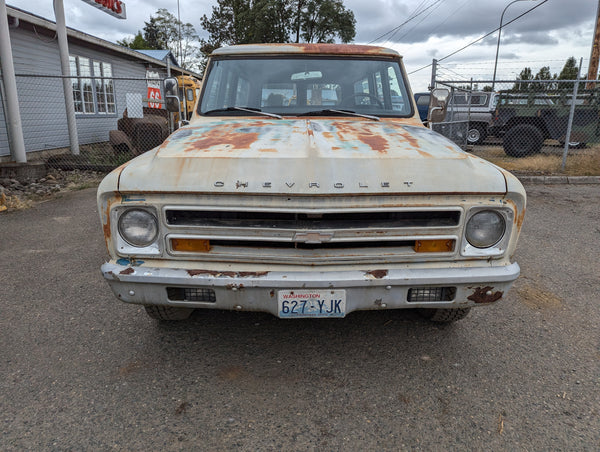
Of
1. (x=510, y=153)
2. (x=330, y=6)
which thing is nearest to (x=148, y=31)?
(x=330, y=6)

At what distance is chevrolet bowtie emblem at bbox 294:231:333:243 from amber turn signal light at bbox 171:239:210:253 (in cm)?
48

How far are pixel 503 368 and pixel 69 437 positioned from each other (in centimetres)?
234

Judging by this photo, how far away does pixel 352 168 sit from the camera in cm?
221

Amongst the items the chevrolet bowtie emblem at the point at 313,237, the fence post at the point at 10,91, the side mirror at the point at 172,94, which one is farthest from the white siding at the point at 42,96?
the chevrolet bowtie emblem at the point at 313,237

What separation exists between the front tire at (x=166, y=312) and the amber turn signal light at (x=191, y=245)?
0.66 meters

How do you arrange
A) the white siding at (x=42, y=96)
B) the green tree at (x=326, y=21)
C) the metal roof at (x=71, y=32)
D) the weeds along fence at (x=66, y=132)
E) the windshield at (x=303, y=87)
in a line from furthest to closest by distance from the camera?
the green tree at (x=326, y=21) < the white siding at (x=42, y=96) < the weeds along fence at (x=66, y=132) < the metal roof at (x=71, y=32) < the windshield at (x=303, y=87)

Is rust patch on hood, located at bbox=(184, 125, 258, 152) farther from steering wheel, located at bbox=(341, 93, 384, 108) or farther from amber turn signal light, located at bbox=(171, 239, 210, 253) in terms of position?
steering wheel, located at bbox=(341, 93, 384, 108)

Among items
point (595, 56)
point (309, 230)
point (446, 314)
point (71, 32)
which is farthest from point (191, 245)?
point (595, 56)

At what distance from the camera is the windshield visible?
3.44m

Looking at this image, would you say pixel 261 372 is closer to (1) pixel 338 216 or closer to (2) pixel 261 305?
(2) pixel 261 305

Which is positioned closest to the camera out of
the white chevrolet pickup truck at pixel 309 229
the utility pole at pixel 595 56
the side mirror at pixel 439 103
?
the white chevrolet pickup truck at pixel 309 229

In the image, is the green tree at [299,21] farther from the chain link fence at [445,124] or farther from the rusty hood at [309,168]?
the rusty hood at [309,168]

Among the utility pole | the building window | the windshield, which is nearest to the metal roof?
the building window

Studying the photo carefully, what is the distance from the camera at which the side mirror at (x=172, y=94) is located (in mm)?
3930
